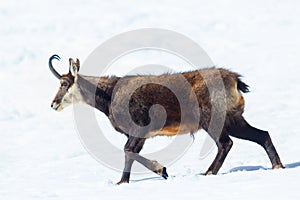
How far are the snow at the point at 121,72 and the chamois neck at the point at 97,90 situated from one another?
1.48 metres

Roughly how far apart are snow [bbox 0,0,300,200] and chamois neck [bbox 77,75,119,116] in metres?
1.48

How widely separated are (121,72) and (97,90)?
13.2 meters

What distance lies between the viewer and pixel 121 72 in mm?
25297

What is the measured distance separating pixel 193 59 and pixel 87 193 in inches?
673

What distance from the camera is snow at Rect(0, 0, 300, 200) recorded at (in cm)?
926

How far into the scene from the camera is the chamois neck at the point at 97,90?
12.0 metres

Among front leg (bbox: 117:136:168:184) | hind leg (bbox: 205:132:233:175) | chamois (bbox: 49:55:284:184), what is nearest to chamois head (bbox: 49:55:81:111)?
chamois (bbox: 49:55:284:184)

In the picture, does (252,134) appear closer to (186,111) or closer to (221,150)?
(221,150)

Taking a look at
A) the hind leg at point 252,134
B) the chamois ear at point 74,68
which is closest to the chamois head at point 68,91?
the chamois ear at point 74,68

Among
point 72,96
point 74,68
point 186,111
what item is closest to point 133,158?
point 186,111

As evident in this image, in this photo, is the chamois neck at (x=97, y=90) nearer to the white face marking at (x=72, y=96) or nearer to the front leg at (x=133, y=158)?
the white face marking at (x=72, y=96)

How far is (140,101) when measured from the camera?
36.8ft

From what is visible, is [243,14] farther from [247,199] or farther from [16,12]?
[247,199]

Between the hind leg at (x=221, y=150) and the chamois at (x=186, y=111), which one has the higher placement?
the chamois at (x=186, y=111)
